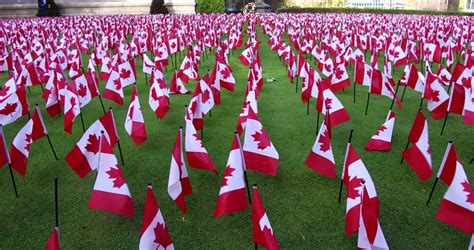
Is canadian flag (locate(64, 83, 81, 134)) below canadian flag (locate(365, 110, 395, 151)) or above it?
above

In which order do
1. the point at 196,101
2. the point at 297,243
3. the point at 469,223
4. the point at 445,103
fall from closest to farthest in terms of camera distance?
the point at 469,223 → the point at 297,243 → the point at 196,101 → the point at 445,103

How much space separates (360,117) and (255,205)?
4232 millimetres

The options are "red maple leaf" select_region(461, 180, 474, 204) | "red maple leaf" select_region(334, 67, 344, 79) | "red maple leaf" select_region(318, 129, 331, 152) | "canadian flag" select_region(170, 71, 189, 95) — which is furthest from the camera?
"canadian flag" select_region(170, 71, 189, 95)

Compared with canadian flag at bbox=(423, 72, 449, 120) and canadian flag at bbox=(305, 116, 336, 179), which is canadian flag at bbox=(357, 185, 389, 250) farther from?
canadian flag at bbox=(423, 72, 449, 120)

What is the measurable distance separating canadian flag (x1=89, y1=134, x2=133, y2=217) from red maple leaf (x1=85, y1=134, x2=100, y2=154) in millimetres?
738

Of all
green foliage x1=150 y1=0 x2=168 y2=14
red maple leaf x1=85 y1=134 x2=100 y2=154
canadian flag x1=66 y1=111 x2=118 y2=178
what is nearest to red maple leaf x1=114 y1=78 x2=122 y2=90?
canadian flag x1=66 y1=111 x2=118 y2=178

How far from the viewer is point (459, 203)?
115 inches

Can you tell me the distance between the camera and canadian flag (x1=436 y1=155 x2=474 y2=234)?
9.43 ft

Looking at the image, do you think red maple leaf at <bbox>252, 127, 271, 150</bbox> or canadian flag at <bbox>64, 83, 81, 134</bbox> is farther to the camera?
canadian flag at <bbox>64, 83, 81, 134</bbox>

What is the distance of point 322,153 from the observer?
3.80 m

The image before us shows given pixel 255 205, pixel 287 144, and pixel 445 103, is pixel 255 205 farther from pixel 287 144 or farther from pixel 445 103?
pixel 445 103

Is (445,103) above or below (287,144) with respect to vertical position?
above

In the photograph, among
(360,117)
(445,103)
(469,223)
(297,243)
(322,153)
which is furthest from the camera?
(360,117)

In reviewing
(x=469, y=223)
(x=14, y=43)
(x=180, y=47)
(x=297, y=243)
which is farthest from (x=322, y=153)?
(x=14, y=43)
